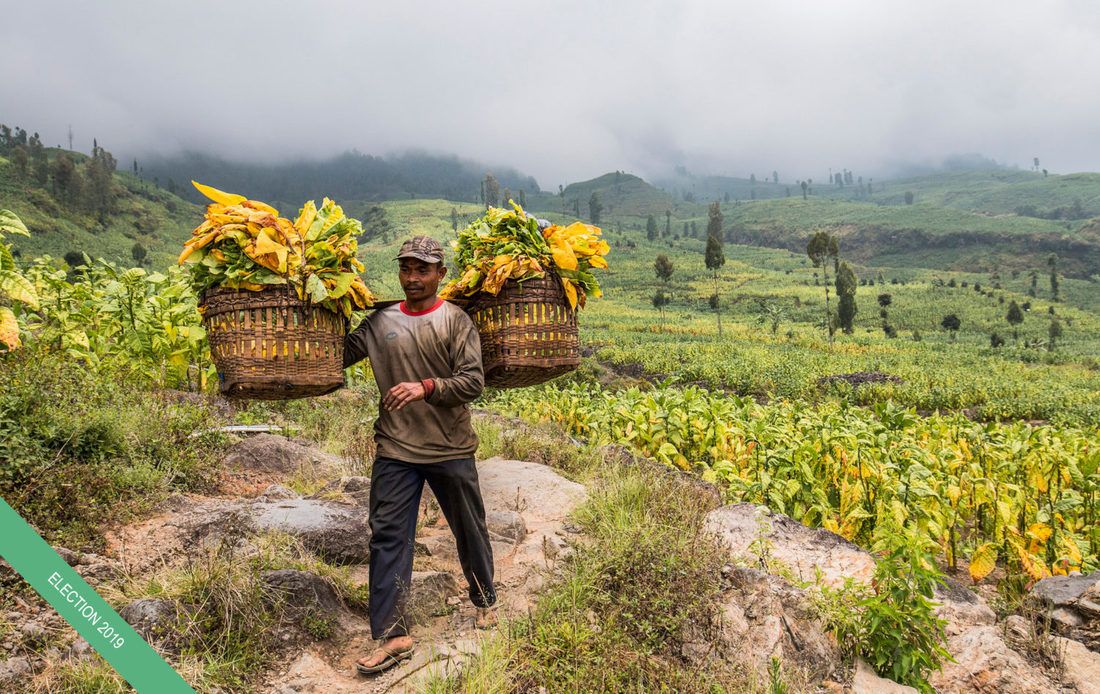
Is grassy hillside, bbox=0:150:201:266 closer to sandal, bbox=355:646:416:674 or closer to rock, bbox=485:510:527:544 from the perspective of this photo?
rock, bbox=485:510:527:544

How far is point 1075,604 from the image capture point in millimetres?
4102

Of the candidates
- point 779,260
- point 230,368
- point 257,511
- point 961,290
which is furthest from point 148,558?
point 779,260

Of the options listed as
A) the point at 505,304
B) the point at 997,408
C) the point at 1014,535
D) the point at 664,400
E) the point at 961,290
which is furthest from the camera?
the point at 961,290

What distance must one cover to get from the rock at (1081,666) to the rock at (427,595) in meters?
3.52

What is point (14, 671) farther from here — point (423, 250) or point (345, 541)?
point (423, 250)

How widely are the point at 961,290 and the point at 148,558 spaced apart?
83549 millimetres

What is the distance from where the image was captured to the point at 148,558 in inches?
146

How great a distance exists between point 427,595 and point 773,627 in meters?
1.92

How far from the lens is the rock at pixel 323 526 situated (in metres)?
3.89

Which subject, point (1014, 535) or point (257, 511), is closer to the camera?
point (257, 511)

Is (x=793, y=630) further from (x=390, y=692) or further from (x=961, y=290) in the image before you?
(x=961, y=290)

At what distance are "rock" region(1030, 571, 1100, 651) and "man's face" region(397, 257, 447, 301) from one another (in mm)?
4389

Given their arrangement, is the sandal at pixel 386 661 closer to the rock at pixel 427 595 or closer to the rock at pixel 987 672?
the rock at pixel 427 595

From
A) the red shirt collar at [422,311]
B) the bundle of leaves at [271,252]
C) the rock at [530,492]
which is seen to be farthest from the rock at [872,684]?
the bundle of leaves at [271,252]
